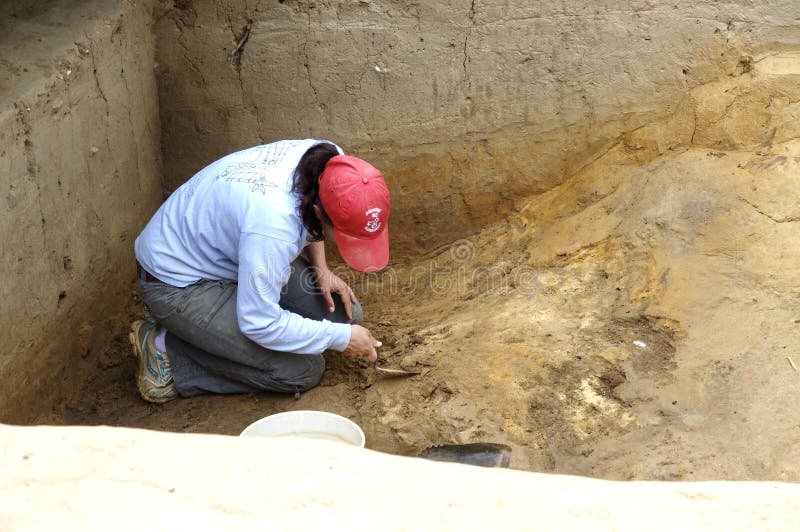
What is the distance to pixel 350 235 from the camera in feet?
8.50

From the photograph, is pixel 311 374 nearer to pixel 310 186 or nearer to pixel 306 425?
pixel 306 425

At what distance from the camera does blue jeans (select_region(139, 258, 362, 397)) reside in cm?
292

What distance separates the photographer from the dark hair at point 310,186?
2.61m

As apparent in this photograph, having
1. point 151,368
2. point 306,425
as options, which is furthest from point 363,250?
point 151,368

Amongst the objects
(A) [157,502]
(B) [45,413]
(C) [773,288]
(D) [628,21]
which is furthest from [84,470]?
(D) [628,21]

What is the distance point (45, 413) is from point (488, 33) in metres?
2.21

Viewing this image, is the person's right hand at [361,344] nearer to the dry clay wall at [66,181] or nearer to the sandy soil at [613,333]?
the sandy soil at [613,333]

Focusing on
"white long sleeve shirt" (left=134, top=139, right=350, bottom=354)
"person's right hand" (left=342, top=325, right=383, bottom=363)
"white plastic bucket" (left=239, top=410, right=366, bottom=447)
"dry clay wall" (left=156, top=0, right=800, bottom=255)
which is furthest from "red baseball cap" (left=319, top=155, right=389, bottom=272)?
"dry clay wall" (left=156, top=0, right=800, bottom=255)

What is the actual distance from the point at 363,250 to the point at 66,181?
1094 millimetres

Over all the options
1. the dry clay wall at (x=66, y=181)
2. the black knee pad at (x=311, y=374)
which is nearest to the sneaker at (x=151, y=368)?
the dry clay wall at (x=66, y=181)

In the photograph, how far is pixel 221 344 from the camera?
116 inches

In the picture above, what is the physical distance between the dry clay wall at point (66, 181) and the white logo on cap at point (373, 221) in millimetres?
1095

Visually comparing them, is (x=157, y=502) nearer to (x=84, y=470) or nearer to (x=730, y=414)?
(x=84, y=470)

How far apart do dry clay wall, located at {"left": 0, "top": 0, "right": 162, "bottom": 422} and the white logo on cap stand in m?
1.09
